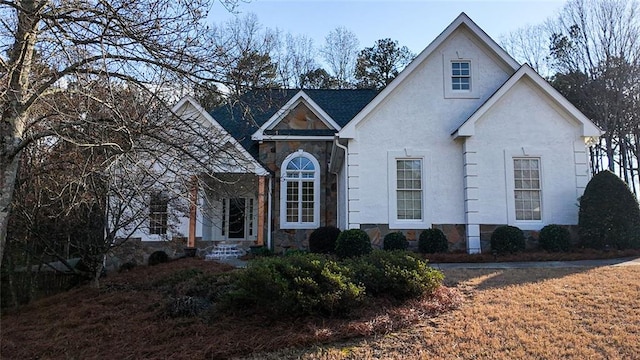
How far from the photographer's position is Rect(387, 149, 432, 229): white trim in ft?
43.4

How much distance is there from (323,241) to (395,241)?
238 cm

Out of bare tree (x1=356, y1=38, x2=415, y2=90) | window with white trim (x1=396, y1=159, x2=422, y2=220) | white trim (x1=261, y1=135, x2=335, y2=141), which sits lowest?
window with white trim (x1=396, y1=159, x2=422, y2=220)

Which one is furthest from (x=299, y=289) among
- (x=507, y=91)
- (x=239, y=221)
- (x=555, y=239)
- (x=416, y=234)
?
(x=239, y=221)

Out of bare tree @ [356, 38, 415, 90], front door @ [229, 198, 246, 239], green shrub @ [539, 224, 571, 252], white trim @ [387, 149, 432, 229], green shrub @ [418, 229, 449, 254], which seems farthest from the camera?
bare tree @ [356, 38, 415, 90]

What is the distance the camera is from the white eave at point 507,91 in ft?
42.8

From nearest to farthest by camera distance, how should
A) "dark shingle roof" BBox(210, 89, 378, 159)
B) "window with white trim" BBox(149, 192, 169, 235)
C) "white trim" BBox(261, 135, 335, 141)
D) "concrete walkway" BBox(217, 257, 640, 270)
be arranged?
"concrete walkway" BBox(217, 257, 640, 270) → "window with white trim" BBox(149, 192, 169, 235) → "white trim" BBox(261, 135, 335, 141) → "dark shingle roof" BBox(210, 89, 378, 159)

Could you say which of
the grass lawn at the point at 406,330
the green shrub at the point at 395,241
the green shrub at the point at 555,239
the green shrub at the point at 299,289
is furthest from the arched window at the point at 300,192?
the green shrub at the point at 299,289

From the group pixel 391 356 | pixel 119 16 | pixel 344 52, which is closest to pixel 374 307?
pixel 391 356

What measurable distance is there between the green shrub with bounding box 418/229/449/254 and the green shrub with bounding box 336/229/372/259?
1.51 m

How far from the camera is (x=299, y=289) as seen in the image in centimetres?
632

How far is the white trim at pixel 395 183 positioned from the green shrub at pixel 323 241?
1922 millimetres

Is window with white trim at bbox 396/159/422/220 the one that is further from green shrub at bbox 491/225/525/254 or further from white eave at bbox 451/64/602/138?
green shrub at bbox 491/225/525/254

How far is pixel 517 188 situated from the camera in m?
13.3

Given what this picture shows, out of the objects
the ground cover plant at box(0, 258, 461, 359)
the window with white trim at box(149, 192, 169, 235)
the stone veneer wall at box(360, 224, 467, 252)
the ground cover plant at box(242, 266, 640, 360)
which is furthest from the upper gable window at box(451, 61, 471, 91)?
the window with white trim at box(149, 192, 169, 235)
